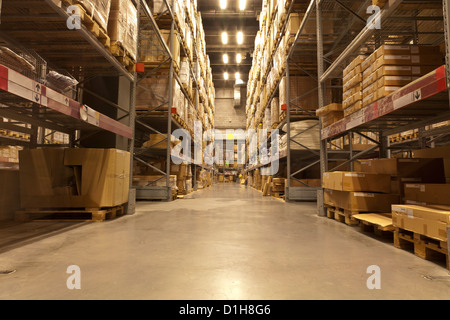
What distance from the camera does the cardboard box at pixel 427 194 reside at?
8.20ft

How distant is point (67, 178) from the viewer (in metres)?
3.98

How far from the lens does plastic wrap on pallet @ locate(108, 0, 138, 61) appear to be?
3.92 meters

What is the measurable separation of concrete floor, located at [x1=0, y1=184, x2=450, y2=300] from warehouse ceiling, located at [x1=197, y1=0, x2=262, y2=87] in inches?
594

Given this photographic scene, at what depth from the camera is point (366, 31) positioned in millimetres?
3234

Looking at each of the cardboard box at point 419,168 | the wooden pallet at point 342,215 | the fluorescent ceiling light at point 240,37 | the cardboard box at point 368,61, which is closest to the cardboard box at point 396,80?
the cardboard box at point 368,61

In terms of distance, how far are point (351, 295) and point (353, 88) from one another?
10.3 feet

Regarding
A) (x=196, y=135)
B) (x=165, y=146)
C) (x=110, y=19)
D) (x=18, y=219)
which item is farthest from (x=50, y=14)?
(x=196, y=135)

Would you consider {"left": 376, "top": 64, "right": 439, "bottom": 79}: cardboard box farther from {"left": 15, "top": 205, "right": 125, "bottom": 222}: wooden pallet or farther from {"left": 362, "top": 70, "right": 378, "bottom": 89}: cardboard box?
{"left": 15, "top": 205, "right": 125, "bottom": 222}: wooden pallet

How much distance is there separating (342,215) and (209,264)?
2.75 metres

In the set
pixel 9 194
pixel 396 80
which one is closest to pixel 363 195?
pixel 396 80

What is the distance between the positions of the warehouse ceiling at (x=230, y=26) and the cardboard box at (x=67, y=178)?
14.0 meters

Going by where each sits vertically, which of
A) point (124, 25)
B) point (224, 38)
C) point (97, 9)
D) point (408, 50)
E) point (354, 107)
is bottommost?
point (354, 107)

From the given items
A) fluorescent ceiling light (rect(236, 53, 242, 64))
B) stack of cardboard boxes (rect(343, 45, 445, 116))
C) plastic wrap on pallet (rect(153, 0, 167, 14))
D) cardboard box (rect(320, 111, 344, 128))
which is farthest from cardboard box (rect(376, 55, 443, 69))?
fluorescent ceiling light (rect(236, 53, 242, 64))

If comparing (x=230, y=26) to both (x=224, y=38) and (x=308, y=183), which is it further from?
(x=308, y=183)
